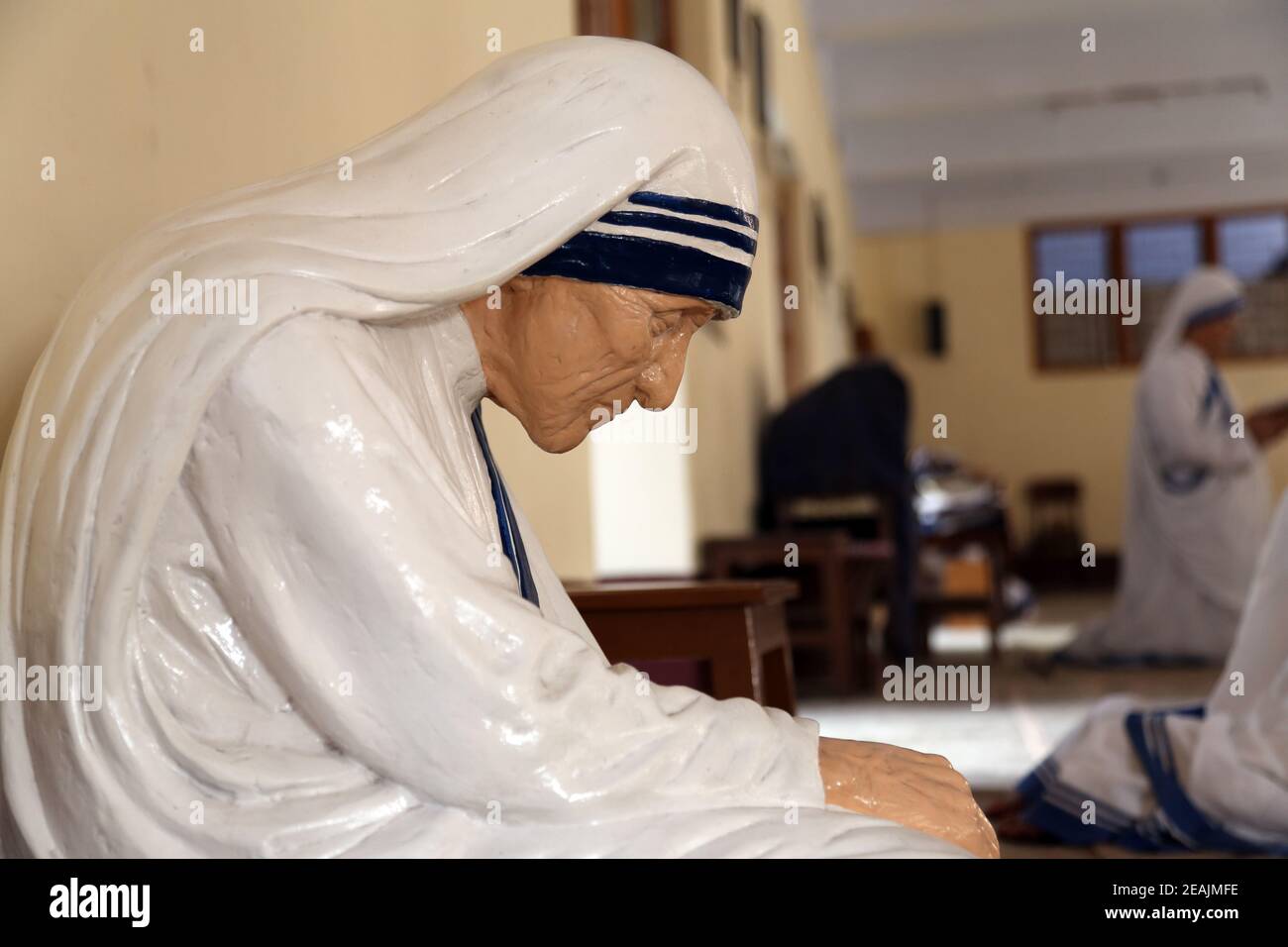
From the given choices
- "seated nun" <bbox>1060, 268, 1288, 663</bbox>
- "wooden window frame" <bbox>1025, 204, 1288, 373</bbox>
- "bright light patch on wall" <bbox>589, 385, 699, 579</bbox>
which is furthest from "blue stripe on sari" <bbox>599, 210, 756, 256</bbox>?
"wooden window frame" <bbox>1025, 204, 1288, 373</bbox>

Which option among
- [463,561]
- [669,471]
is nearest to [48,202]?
[463,561]

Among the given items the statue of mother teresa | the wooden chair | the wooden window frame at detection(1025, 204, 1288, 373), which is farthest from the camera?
the wooden window frame at detection(1025, 204, 1288, 373)

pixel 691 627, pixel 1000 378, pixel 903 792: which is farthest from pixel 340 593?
pixel 1000 378

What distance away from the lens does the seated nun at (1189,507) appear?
25.0 ft

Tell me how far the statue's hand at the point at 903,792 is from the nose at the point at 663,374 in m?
0.42

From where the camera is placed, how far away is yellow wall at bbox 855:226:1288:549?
1664 cm

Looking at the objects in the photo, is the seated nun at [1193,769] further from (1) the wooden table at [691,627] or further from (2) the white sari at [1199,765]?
(1) the wooden table at [691,627]

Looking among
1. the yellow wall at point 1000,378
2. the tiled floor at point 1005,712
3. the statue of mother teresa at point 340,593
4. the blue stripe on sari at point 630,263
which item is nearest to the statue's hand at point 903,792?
the statue of mother teresa at point 340,593

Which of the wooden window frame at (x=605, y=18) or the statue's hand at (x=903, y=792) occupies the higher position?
the wooden window frame at (x=605, y=18)

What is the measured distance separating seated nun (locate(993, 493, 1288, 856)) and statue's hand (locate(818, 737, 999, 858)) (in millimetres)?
2282

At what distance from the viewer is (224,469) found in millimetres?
1338

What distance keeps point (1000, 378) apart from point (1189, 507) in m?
9.38

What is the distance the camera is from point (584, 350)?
1.58 metres

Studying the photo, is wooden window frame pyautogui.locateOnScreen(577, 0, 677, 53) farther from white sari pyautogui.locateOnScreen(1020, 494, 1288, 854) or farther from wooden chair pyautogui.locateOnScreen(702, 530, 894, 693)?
white sari pyautogui.locateOnScreen(1020, 494, 1288, 854)
